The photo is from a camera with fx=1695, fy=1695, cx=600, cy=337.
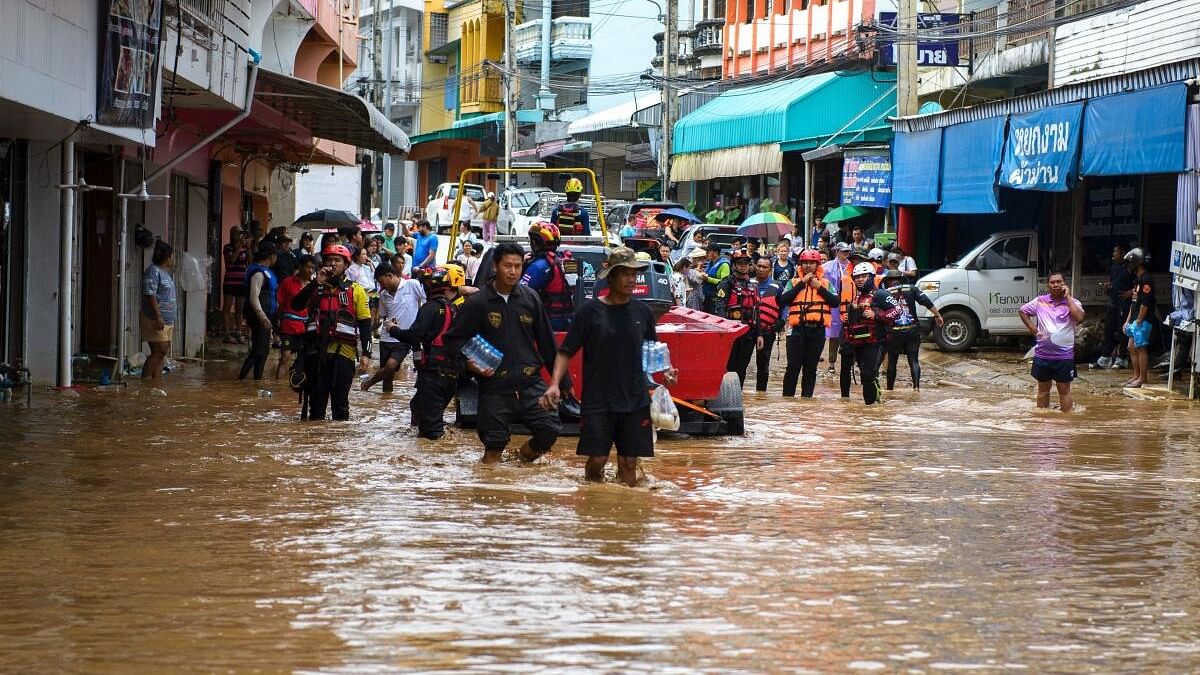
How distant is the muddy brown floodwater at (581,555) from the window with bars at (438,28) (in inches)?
2286

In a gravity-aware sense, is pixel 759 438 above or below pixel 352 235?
below

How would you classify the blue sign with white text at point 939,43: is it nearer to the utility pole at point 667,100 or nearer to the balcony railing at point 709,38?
the utility pole at point 667,100

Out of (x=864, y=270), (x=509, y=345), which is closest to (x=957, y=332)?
(x=864, y=270)

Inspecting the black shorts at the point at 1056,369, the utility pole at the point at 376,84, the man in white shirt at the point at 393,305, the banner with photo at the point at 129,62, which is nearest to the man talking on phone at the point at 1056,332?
the black shorts at the point at 1056,369

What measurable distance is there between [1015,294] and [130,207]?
40.1 ft

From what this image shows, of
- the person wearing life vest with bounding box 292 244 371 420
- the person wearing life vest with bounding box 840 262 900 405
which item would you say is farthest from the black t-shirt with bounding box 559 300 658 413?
the person wearing life vest with bounding box 840 262 900 405

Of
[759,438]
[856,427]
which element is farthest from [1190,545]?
[856,427]

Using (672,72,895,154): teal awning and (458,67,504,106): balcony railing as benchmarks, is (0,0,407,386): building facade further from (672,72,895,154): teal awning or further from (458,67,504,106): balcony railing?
(458,67,504,106): balcony railing

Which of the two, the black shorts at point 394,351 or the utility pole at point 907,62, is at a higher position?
the utility pole at point 907,62

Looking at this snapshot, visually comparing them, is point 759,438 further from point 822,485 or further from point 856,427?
point 822,485

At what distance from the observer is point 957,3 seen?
31.9m

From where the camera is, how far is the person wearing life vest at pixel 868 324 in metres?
17.1

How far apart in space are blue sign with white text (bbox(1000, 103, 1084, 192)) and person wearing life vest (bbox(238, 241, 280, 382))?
33.6ft

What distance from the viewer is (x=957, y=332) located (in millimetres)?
24406
